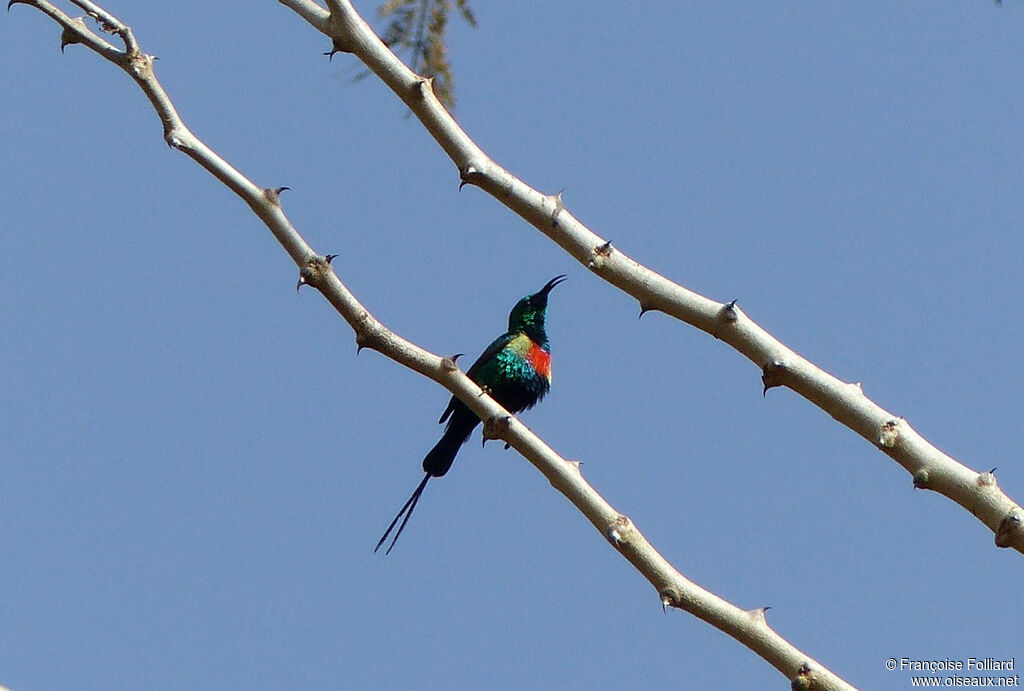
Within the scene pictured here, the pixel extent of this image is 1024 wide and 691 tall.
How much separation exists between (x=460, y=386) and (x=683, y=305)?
0.68 m

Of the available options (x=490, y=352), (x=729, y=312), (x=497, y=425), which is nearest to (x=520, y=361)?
(x=490, y=352)

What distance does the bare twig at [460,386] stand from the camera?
2479mm

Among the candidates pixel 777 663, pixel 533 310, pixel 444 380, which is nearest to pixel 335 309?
pixel 444 380

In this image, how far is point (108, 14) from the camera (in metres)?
3.10

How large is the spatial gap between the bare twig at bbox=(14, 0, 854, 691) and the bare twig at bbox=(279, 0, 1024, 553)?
0.45 m

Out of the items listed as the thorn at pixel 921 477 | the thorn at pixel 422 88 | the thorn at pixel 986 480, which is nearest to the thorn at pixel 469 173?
the thorn at pixel 422 88

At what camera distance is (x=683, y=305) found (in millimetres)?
2686

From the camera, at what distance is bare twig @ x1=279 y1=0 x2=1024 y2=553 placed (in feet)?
8.09

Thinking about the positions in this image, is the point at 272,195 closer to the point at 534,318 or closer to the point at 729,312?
the point at 729,312

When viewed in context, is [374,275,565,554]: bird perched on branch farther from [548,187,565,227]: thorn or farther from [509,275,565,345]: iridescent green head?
[548,187,565,227]: thorn

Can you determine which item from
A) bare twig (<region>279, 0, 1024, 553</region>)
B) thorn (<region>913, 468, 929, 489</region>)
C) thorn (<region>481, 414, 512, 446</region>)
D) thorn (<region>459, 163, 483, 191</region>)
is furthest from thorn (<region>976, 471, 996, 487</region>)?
thorn (<region>459, 163, 483, 191</region>)

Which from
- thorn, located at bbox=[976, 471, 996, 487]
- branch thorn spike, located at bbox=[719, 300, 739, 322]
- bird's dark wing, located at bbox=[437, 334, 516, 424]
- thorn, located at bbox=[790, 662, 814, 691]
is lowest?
thorn, located at bbox=[790, 662, 814, 691]

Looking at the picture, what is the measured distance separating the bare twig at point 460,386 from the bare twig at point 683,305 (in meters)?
0.45

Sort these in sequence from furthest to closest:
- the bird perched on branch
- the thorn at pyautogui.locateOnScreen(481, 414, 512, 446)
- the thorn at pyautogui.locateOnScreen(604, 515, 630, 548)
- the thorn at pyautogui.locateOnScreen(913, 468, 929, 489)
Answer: the bird perched on branch
the thorn at pyautogui.locateOnScreen(481, 414, 512, 446)
the thorn at pyautogui.locateOnScreen(604, 515, 630, 548)
the thorn at pyautogui.locateOnScreen(913, 468, 929, 489)
